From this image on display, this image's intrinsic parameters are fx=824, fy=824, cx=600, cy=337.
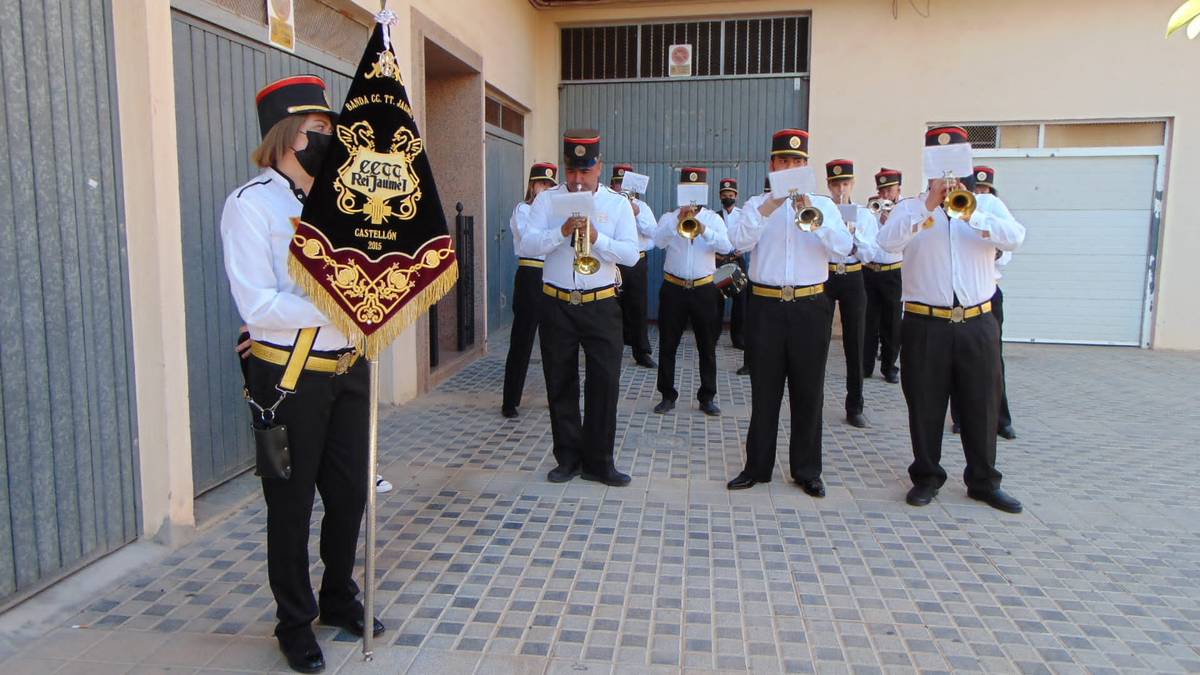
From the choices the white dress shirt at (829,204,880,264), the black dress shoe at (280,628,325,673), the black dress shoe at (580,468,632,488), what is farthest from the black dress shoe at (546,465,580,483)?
the white dress shirt at (829,204,880,264)

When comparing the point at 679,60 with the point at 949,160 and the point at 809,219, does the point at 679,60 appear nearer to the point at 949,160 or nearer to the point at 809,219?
the point at 809,219

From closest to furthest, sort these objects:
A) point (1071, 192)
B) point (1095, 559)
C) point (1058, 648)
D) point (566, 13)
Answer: point (1058, 648) → point (1095, 559) → point (1071, 192) → point (566, 13)

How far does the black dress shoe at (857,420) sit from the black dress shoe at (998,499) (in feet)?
5.78

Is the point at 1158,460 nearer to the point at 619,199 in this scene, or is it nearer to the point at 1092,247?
the point at 619,199

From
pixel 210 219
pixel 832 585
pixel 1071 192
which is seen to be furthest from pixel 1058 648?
pixel 1071 192

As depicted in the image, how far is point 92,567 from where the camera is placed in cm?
373

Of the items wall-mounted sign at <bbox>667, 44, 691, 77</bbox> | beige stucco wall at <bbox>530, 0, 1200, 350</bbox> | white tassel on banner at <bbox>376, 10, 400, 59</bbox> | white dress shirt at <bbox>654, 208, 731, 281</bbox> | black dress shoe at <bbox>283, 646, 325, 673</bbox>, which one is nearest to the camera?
white tassel on banner at <bbox>376, 10, 400, 59</bbox>

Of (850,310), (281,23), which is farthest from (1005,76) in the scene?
(281,23)

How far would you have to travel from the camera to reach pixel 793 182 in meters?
4.64

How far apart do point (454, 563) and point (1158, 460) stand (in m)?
5.05

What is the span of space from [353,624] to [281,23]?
3.84m

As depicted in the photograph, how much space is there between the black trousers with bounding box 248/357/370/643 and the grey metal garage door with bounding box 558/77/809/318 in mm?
9215

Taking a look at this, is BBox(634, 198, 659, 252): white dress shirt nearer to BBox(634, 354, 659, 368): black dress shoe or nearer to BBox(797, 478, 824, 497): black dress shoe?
BBox(634, 354, 659, 368): black dress shoe

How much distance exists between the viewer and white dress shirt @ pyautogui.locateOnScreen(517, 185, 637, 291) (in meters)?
4.94
